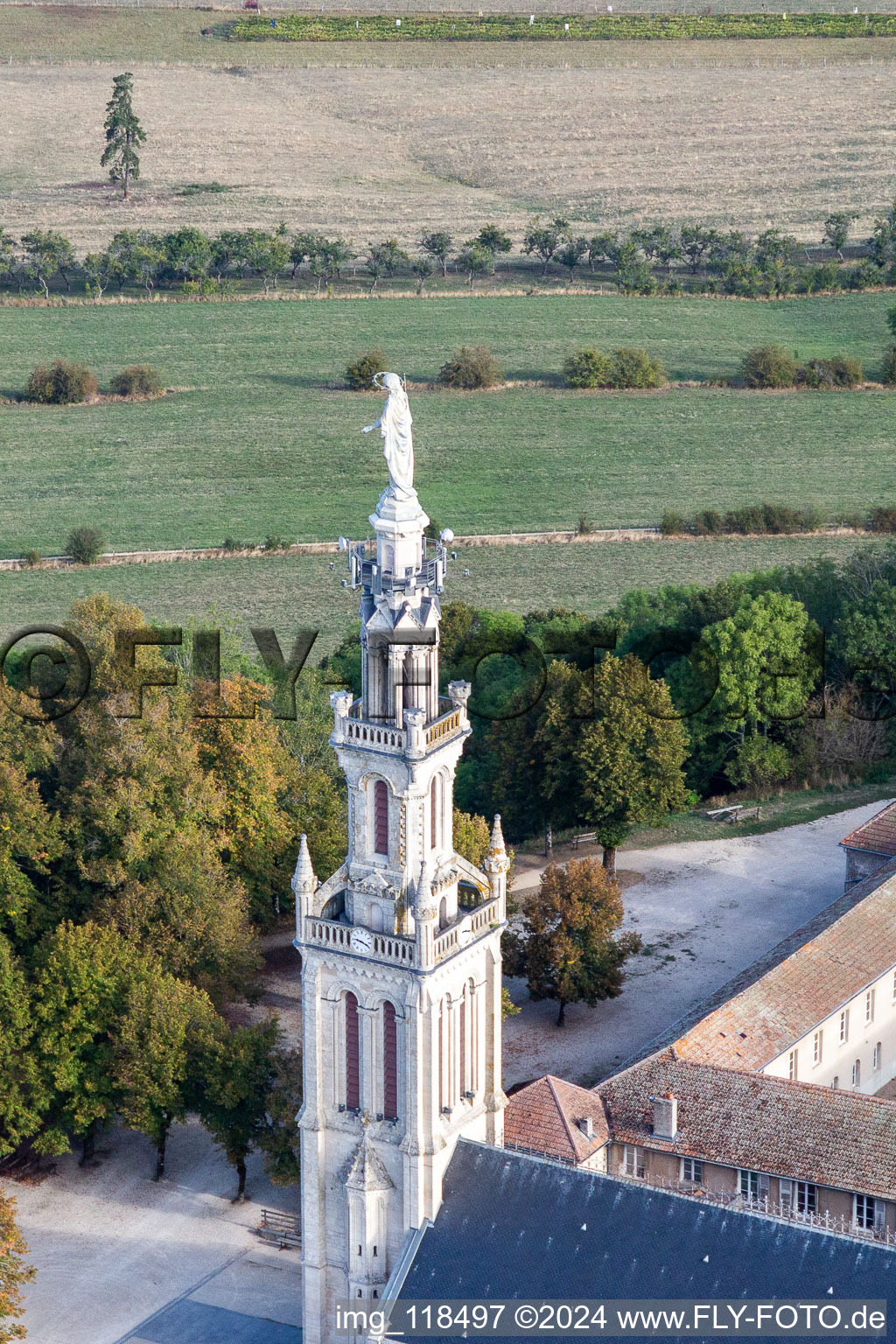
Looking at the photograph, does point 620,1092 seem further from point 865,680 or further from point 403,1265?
point 865,680

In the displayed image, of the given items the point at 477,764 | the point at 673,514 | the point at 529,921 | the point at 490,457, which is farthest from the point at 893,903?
the point at 490,457

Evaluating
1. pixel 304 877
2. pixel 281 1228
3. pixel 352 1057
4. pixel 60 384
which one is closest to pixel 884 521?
pixel 60 384

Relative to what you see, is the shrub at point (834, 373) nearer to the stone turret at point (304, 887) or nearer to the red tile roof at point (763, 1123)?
the red tile roof at point (763, 1123)

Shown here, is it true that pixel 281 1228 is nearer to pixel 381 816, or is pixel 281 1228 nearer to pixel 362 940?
pixel 362 940

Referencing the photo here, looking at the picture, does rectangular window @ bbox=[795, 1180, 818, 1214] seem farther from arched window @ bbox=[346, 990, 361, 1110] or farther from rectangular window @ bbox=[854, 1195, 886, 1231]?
arched window @ bbox=[346, 990, 361, 1110]

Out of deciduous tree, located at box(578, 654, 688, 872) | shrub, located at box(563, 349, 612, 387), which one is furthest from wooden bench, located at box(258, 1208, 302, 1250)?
shrub, located at box(563, 349, 612, 387)
